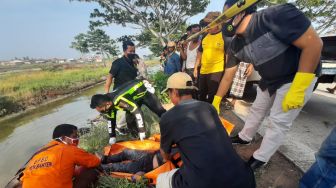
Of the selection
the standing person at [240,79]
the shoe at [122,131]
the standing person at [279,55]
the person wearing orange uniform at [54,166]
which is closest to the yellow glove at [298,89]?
the standing person at [279,55]

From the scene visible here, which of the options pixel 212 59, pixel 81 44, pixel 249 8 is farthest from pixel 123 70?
pixel 81 44

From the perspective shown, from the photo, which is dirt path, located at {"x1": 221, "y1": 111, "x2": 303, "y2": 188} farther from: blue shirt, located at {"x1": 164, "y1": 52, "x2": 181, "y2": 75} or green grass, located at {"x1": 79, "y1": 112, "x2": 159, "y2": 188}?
blue shirt, located at {"x1": 164, "y1": 52, "x2": 181, "y2": 75}

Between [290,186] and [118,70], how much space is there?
3.70 meters

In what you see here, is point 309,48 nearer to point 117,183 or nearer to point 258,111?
point 258,111

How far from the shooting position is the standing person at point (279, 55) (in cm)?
200

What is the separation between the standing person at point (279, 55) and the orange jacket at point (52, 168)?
1899 millimetres

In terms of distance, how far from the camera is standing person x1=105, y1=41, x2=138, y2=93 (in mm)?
5094

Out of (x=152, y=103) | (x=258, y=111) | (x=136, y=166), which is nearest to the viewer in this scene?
(x=258, y=111)

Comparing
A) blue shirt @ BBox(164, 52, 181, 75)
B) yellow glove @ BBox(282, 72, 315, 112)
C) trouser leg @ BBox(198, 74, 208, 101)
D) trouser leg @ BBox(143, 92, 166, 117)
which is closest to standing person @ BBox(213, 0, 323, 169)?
yellow glove @ BBox(282, 72, 315, 112)

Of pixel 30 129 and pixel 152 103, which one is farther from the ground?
pixel 152 103

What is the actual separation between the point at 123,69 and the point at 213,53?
182cm

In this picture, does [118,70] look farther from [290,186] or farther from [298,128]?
[290,186]

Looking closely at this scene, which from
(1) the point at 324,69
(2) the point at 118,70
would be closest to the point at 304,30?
(1) the point at 324,69

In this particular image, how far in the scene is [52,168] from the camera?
8.56 feet
